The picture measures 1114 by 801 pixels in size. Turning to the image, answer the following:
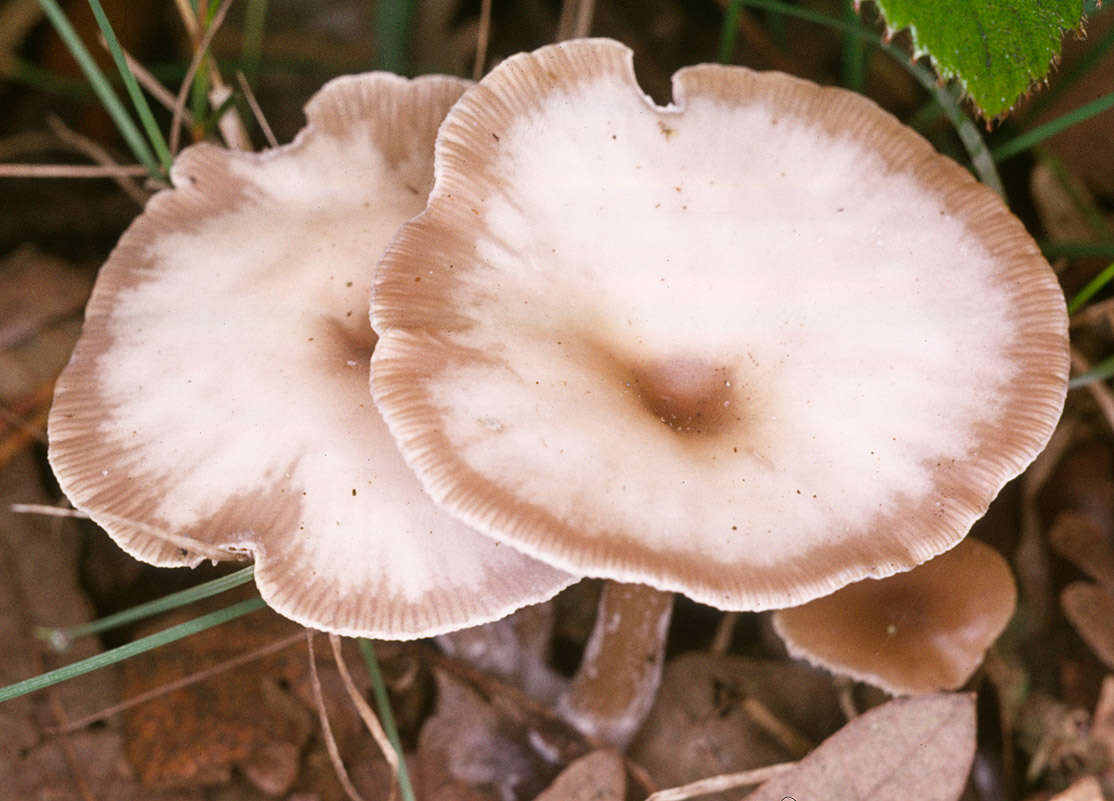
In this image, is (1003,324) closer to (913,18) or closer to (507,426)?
(913,18)

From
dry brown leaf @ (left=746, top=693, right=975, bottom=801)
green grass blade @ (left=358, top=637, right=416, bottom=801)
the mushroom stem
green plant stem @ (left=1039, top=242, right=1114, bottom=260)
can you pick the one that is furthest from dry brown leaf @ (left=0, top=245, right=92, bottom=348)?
green plant stem @ (left=1039, top=242, right=1114, bottom=260)

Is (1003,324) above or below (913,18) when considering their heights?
below

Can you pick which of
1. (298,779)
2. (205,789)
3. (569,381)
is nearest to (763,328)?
(569,381)

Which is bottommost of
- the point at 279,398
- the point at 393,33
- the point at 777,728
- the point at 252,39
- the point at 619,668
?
the point at 777,728

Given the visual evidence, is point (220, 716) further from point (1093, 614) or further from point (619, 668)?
point (1093, 614)

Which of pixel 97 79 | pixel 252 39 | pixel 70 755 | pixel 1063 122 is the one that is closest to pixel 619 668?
pixel 70 755

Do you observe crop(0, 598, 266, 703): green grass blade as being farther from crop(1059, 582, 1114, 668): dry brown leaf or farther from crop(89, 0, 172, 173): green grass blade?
crop(1059, 582, 1114, 668): dry brown leaf
